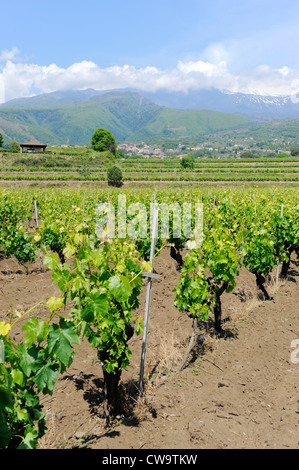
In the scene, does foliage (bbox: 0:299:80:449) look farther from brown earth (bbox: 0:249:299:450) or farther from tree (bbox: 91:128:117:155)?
tree (bbox: 91:128:117:155)

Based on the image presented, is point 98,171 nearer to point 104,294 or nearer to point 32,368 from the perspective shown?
point 104,294

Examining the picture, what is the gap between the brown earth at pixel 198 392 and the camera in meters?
3.29

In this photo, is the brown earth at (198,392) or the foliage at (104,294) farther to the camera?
the brown earth at (198,392)

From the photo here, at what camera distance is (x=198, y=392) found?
4.09m

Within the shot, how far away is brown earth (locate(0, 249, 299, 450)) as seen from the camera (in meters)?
3.29

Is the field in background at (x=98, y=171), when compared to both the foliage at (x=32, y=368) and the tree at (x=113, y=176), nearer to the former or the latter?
the tree at (x=113, y=176)

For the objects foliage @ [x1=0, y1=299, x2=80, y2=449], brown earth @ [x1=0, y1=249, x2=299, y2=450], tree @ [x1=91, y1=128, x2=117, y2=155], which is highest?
tree @ [x1=91, y1=128, x2=117, y2=155]

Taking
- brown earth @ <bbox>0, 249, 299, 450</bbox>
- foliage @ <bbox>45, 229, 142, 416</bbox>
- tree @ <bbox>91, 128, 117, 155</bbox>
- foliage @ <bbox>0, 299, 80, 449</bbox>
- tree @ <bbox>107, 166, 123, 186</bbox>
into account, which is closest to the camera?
foliage @ <bbox>0, 299, 80, 449</bbox>

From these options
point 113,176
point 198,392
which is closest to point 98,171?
point 113,176

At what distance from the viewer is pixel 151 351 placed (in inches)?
195

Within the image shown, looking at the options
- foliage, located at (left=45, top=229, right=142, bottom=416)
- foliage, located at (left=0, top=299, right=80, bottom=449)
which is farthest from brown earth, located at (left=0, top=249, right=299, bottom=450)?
foliage, located at (left=0, top=299, right=80, bottom=449)

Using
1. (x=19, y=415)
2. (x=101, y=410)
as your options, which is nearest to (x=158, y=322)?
(x=101, y=410)

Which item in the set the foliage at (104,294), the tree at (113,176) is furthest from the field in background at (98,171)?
the foliage at (104,294)
